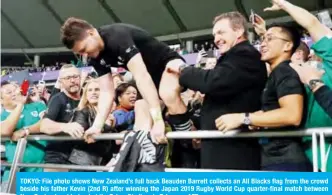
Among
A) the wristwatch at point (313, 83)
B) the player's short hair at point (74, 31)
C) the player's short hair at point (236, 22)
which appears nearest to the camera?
the wristwatch at point (313, 83)

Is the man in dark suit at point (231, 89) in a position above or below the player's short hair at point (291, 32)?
below

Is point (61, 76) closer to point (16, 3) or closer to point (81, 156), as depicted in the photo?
point (81, 156)

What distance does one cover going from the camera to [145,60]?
2.25 meters

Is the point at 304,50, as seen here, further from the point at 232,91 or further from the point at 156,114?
the point at 156,114

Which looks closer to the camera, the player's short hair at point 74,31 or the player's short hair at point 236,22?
the player's short hair at point 236,22

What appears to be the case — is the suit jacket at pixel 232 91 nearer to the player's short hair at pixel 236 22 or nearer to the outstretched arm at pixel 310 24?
the player's short hair at pixel 236 22

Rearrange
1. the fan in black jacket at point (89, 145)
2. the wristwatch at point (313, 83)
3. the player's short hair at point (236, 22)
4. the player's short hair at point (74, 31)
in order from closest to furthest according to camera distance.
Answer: the wristwatch at point (313, 83) < the player's short hair at point (236, 22) < the player's short hair at point (74, 31) < the fan in black jacket at point (89, 145)

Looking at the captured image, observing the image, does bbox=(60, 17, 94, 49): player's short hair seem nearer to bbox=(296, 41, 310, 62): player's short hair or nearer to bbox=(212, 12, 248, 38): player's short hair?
bbox=(212, 12, 248, 38): player's short hair

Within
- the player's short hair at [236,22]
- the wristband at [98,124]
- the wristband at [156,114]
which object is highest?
the player's short hair at [236,22]

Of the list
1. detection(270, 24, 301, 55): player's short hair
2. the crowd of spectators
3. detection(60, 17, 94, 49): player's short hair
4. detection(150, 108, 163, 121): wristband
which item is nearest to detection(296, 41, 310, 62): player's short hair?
the crowd of spectators

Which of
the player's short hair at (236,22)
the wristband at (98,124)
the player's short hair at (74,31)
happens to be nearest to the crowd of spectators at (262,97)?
the player's short hair at (236,22)

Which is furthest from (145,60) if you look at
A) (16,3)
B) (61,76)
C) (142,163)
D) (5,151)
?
(16,3)

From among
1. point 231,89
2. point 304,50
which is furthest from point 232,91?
point 304,50

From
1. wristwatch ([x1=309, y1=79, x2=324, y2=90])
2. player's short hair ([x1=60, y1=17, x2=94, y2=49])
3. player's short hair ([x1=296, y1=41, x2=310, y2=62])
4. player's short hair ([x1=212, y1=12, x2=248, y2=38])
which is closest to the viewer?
wristwatch ([x1=309, y1=79, x2=324, y2=90])
